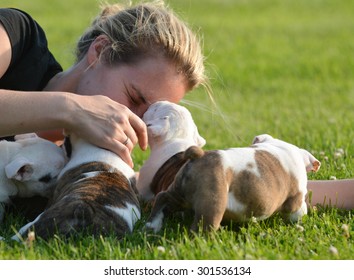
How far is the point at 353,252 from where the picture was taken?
3.95 m

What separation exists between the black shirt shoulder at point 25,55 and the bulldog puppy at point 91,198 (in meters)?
1.00

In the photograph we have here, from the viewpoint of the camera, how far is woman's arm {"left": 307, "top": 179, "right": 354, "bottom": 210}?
197 inches

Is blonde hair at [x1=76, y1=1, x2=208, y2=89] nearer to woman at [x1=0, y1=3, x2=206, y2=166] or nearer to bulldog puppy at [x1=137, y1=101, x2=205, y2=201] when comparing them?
woman at [x1=0, y1=3, x2=206, y2=166]

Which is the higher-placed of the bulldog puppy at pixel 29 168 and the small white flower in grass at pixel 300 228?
the small white flower in grass at pixel 300 228

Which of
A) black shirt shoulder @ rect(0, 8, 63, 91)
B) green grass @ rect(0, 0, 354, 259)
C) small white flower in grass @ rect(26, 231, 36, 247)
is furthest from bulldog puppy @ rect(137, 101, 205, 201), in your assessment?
small white flower in grass @ rect(26, 231, 36, 247)

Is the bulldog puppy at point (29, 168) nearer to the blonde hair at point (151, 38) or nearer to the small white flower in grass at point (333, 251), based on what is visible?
the blonde hair at point (151, 38)

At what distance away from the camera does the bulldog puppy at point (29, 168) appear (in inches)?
186

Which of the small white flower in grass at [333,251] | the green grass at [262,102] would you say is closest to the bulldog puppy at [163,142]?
the green grass at [262,102]

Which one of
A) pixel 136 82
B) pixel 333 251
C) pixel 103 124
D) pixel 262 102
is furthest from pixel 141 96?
pixel 262 102

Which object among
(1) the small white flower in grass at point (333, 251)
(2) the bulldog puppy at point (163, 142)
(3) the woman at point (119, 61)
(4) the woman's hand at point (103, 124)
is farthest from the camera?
(3) the woman at point (119, 61)

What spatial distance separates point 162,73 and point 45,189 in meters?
1.22

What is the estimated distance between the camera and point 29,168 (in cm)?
474

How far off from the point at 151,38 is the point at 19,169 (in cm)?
143
